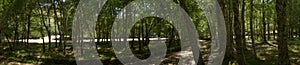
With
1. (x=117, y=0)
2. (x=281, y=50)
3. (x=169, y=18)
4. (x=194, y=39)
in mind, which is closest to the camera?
(x=281, y=50)

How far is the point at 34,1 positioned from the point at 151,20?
519 inches

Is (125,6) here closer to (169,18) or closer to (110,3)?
(110,3)

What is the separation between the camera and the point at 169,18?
1497 inches

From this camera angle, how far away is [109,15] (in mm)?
40906

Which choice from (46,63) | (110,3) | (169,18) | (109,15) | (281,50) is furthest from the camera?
(109,15)

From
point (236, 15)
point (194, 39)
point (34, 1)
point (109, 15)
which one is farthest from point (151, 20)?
point (236, 15)

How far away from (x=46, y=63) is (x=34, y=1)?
1158cm

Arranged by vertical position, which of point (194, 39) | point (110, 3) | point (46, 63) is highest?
point (110, 3)

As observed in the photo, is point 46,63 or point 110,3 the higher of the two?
point 110,3

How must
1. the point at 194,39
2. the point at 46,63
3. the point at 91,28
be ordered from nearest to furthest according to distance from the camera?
the point at 194,39 → the point at 46,63 → the point at 91,28

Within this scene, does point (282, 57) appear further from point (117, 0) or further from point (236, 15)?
point (117, 0)

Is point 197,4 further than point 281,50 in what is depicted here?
Yes

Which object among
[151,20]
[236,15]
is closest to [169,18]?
[151,20]

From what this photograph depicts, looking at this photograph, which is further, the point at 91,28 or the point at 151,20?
the point at 91,28
